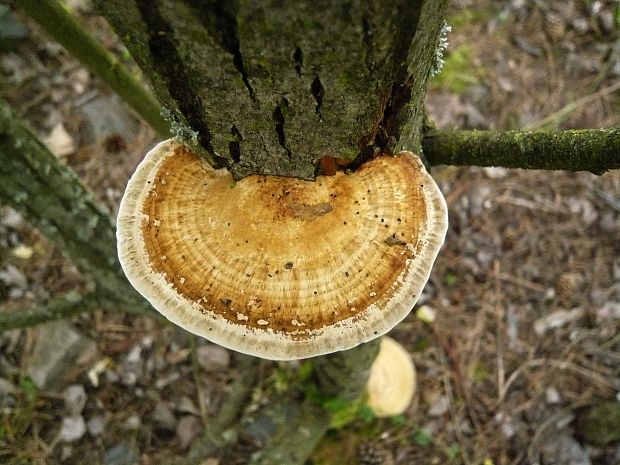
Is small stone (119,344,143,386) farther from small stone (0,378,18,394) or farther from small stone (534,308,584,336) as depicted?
small stone (534,308,584,336)

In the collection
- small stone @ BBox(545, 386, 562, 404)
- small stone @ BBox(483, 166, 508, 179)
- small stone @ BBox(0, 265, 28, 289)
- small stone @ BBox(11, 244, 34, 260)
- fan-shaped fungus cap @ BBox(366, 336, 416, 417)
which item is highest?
small stone @ BBox(11, 244, 34, 260)

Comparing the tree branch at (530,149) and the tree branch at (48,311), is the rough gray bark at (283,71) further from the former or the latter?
the tree branch at (48,311)

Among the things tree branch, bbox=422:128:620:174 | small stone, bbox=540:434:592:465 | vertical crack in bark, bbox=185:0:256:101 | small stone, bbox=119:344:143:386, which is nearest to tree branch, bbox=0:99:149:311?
small stone, bbox=119:344:143:386

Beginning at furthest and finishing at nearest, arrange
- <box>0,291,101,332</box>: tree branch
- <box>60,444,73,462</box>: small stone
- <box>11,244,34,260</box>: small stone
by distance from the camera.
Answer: <box>11,244,34,260</box>: small stone
<box>60,444,73,462</box>: small stone
<box>0,291,101,332</box>: tree branch

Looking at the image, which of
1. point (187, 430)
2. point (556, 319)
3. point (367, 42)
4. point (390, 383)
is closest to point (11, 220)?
point (187, 430)

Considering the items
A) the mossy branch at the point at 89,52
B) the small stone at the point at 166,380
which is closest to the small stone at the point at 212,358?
the small stone at the point at 166,380

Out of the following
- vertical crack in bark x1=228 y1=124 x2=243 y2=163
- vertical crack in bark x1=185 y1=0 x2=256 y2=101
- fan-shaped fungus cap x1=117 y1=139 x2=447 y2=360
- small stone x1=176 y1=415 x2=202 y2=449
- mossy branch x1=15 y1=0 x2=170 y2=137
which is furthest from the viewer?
small stone x1=176 y1=415 x2=202 y2=449

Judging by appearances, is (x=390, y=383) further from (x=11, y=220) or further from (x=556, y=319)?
(x=11, y=220)
